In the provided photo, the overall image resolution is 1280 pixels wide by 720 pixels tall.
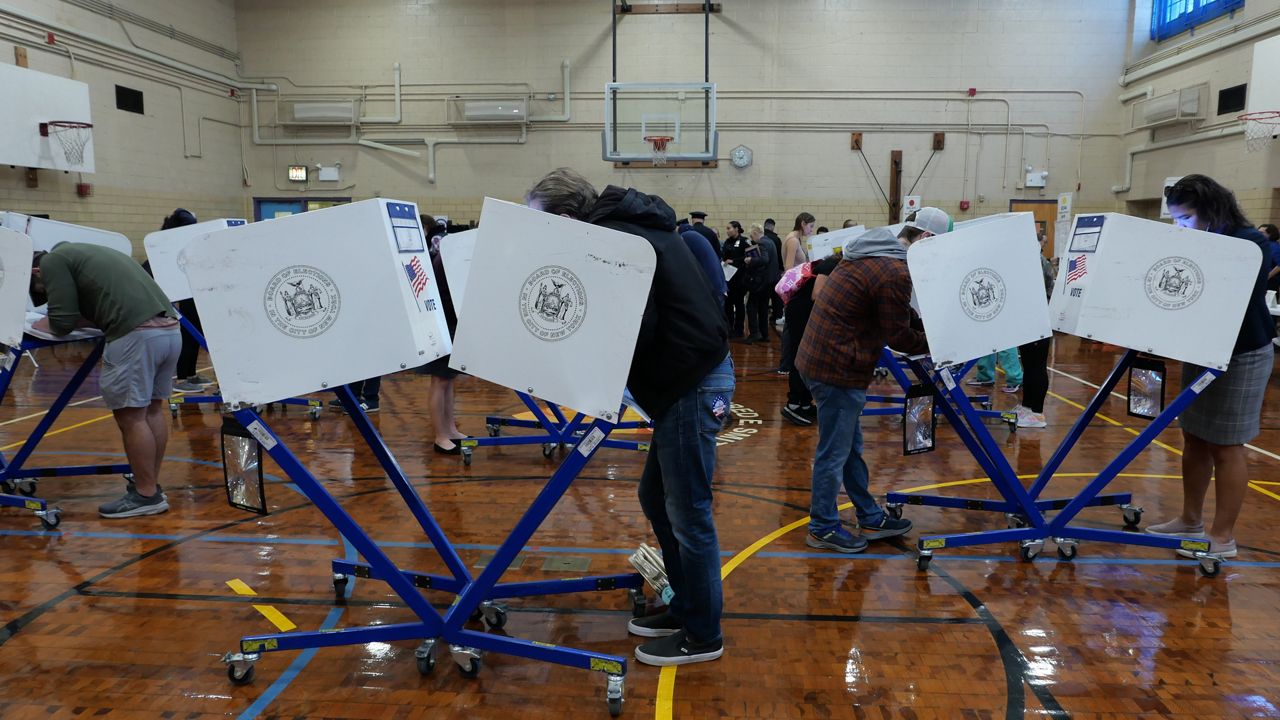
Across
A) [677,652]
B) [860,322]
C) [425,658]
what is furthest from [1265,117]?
[425,658]

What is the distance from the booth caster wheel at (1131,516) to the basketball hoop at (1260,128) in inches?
339

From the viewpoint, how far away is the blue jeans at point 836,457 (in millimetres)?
3352

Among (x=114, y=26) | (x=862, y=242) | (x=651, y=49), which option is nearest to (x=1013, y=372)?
(x=862, y=242)

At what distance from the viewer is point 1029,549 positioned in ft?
11.2

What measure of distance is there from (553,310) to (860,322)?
169 centimetres

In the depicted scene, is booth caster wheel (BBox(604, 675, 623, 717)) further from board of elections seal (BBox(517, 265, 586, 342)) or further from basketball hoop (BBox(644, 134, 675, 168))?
basketball hoop (BBox(644, 134, 675, 168))

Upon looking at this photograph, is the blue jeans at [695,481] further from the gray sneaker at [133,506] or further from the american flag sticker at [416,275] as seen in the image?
the gray sneaker at [133,506]

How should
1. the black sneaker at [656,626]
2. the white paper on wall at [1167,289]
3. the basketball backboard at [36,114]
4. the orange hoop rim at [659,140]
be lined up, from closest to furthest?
the black sneaker at [656,626] → the white paper on wall at [1167,289] → the basketball backboard at [36,114] → the orange hoop rim at [659,140]

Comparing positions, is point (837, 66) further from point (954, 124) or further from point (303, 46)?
point (303, 46)

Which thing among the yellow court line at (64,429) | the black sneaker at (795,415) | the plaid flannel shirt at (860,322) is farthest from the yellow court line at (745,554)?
the yellow court line at (64,429)

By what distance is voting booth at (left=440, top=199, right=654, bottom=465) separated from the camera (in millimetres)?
2088

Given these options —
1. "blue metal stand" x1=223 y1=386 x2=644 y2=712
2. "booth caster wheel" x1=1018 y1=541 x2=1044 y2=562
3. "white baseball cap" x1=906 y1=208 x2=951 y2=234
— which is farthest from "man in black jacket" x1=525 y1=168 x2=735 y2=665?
"booth caster wheel" x1=1018 y1=541 x2=1044 y2=562

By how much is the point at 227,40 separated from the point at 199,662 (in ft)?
46.0

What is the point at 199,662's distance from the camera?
2.59 meters
